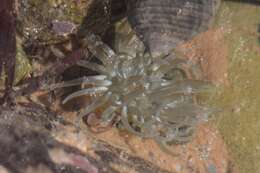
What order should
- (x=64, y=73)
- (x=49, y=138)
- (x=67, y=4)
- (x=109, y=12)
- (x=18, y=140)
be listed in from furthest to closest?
1. (x=64, y=73)
2. (x=109, y=12)
3. (x=67, y=4)
4. (x=49, y=138)
5. (x=18, y=140)

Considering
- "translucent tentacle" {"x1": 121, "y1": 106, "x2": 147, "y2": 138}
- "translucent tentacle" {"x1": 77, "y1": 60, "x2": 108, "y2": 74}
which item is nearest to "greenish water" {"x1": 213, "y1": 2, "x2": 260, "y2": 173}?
"translucent tentacle" {"x1": 121, "y1": 106, "x2": 147, "y2": 138}

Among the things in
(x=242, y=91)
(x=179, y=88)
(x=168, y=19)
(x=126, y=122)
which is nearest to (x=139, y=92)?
(x=126, y=122)

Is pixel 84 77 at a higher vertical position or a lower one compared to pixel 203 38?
lower

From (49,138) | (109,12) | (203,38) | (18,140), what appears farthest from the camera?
(203,38)

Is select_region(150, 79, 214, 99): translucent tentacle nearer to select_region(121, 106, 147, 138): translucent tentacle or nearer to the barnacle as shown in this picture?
the barnacle

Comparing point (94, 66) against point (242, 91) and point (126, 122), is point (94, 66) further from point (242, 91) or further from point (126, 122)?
point (242, 91)

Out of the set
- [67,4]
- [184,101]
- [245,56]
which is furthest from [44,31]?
[245,56]

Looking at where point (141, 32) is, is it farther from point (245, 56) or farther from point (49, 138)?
point (245, 56)

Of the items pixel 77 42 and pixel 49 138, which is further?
pixel 77 42
